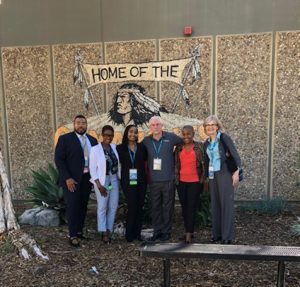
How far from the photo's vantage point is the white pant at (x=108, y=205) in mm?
4551

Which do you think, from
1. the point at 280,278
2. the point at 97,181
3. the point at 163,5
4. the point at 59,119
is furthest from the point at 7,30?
the point at 280,278

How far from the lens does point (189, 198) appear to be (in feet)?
14.8

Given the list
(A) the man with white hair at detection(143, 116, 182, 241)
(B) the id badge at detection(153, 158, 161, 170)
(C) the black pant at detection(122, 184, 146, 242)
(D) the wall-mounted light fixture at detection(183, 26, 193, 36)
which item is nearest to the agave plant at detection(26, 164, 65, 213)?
(C) the black pant at detection(122, 184, 146, 242)

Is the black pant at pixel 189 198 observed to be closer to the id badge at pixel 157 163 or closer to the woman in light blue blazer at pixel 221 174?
Answer: the woman in light blue blazer at pixel 221 174

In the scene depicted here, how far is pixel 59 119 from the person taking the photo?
6840mm

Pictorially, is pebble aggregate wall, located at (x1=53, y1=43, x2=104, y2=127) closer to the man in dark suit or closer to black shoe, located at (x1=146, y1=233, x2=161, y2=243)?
the man in dark suit

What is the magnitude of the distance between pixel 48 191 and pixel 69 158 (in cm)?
128

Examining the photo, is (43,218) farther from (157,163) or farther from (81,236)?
(157,163)

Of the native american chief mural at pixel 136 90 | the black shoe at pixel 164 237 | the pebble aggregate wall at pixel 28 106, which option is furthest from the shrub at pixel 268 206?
the pebble aggregate wall at pixel 28 106

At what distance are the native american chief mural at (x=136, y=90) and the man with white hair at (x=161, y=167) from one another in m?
1.96

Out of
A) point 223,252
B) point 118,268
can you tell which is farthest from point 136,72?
point 223,252

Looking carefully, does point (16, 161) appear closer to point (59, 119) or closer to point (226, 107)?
point (59, 119)

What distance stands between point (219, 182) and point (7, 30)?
4938mm

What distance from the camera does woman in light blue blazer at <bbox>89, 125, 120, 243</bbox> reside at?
439 cm
